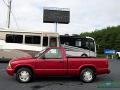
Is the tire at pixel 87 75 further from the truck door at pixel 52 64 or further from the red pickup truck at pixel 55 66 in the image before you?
the truck door at pixel 52 64

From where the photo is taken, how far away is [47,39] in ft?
92.1

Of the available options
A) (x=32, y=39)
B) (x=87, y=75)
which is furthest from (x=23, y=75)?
(x=32, y=39)

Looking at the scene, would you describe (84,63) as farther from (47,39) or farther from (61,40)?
(61,40)

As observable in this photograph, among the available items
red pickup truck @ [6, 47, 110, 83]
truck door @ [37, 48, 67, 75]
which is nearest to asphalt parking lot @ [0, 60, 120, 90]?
red pickup truck @ [6, 47, 110, 83]

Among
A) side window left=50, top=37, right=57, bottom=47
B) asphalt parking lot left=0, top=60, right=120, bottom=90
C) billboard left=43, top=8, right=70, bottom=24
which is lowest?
asphalt parking lot left=0, top=60, right=120, bottom=90

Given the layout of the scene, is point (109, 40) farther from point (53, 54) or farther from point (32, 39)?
point (53, 54)

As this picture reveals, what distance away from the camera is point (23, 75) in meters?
14.5

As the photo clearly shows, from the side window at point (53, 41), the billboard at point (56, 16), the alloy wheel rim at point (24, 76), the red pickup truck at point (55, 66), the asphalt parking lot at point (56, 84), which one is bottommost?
the asphalt parking lot at point (56, 84)

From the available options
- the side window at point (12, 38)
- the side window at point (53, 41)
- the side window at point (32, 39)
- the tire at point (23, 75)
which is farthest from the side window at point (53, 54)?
the side window at point (53, 41)

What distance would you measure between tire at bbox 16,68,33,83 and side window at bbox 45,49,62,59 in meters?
1.09

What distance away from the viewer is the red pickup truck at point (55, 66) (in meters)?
14.5

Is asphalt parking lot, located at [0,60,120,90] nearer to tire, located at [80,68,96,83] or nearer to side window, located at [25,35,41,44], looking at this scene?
tire, located at [80,68,96,83]

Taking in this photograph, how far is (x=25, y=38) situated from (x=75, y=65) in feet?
44.9

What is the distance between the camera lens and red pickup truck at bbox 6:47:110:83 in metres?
14.5
